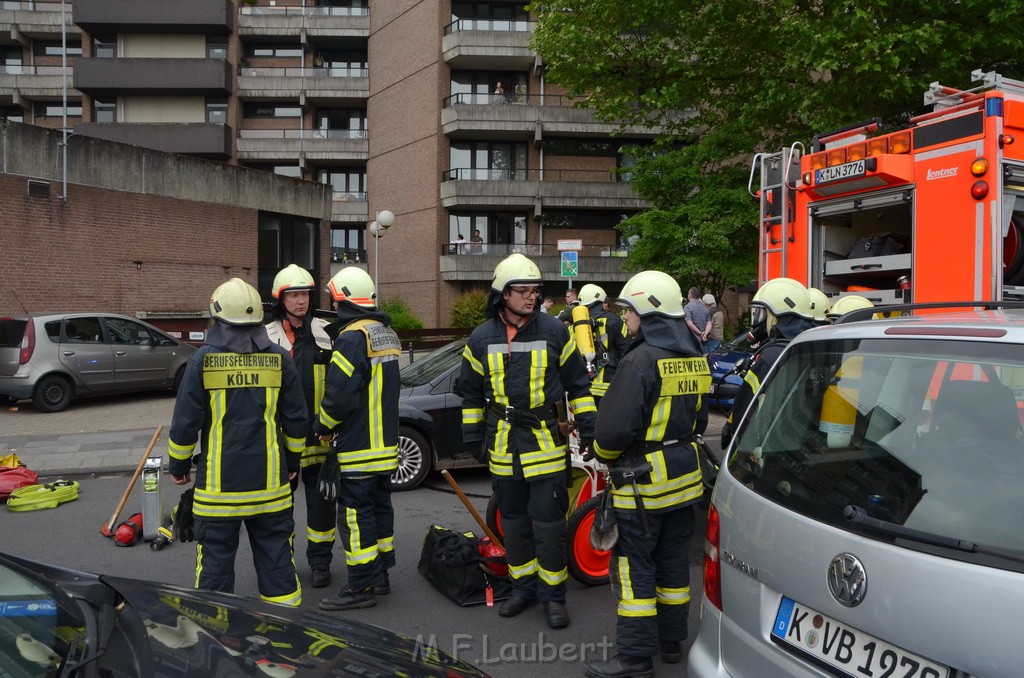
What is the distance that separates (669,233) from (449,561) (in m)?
13.5

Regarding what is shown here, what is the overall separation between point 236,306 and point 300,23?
36.9 meters

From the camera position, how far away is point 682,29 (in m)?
14.1

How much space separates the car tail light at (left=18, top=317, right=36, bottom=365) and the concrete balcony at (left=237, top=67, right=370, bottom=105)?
89.0 ft

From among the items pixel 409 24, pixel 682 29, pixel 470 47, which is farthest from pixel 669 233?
pixel 409 24

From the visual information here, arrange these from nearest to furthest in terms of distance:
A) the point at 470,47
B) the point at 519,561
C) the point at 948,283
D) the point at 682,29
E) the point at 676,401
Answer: the point at 676,401 → the point at 519,561 → the point at 948,283 → the point at 682,29 → the point at 470,47

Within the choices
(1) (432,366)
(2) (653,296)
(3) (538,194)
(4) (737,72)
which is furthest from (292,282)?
(3) (538,194)

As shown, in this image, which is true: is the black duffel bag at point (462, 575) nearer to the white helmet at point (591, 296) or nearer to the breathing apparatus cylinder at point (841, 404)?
the breathing apparatus cylinder at point (841, 404)

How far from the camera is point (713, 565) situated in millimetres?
2670

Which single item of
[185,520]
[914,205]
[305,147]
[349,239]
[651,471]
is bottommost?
[185,520]

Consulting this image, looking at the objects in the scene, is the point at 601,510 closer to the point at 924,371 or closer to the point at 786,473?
the point at 786,473

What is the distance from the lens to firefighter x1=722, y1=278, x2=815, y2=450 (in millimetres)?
4805

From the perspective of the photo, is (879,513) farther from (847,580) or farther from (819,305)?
(819,305)

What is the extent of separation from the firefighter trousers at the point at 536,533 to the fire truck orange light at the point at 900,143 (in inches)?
141

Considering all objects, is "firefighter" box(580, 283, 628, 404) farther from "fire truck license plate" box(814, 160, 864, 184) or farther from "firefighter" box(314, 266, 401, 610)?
"firefighter" box(314, 266, 401, 610)
